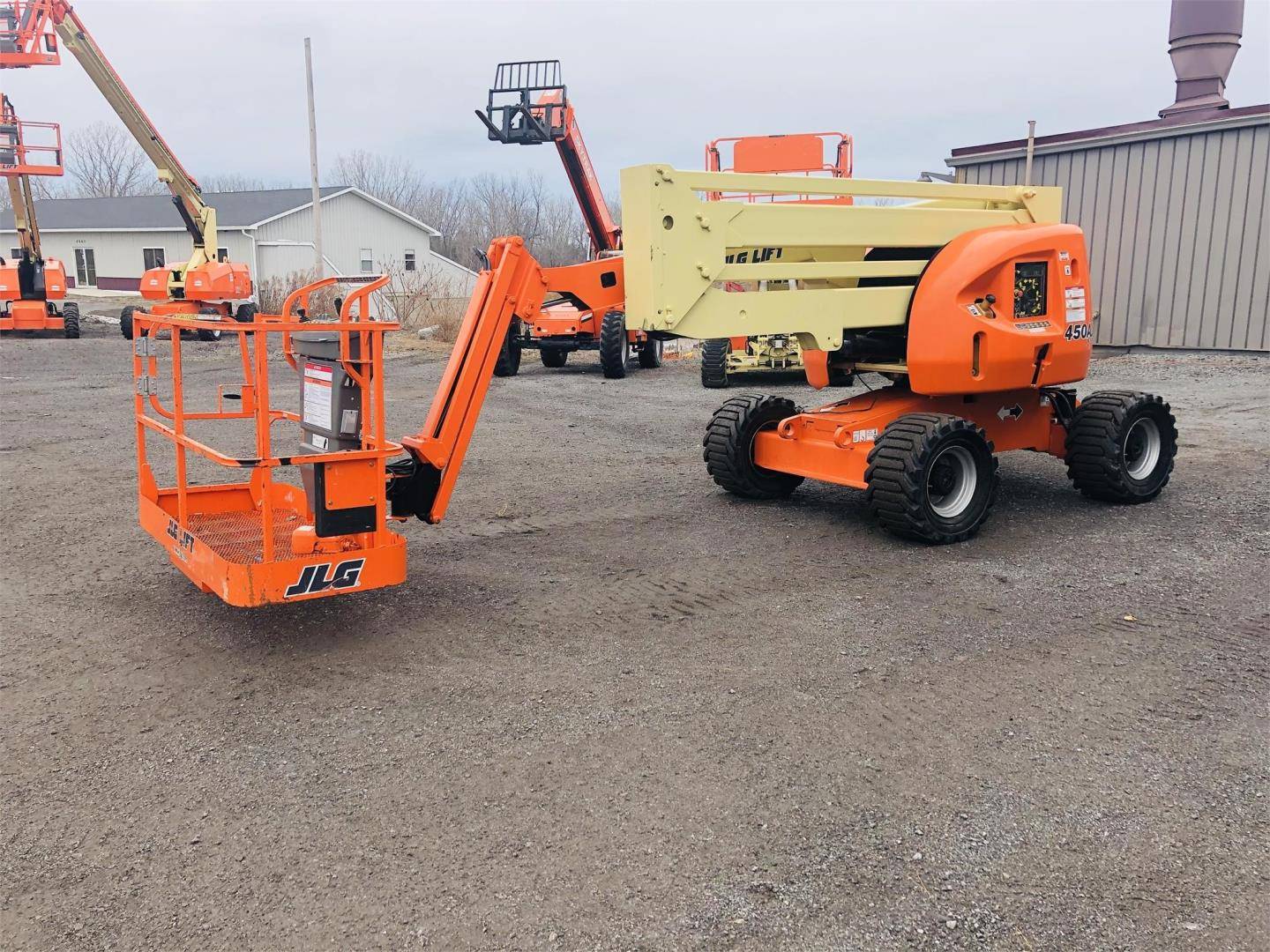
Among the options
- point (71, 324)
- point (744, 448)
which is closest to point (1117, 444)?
point (744, 448)

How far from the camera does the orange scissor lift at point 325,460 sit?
458 cm

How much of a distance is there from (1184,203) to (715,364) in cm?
700

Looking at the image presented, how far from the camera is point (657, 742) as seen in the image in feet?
12.8

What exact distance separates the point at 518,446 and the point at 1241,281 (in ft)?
34.8

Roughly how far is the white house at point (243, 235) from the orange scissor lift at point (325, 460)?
38.3 m

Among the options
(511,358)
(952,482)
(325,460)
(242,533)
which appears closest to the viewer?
(325,460)

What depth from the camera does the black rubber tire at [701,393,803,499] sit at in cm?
762

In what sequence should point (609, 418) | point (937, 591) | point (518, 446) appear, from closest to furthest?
point (937, 591) → point (518, 446) → point (609, 418)

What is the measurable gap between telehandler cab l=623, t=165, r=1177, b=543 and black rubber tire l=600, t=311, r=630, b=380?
848cm

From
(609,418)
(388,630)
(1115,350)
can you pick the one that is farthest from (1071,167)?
(388,630)

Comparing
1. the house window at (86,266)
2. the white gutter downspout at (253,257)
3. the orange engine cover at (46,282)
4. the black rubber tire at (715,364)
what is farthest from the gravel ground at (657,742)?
the house window at (86,266)

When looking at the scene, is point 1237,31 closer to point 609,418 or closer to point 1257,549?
point 609,418

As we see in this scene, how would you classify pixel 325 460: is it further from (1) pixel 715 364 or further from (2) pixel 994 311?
(1) pixel 715 364

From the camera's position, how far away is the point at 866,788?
3572 millimetres
